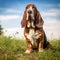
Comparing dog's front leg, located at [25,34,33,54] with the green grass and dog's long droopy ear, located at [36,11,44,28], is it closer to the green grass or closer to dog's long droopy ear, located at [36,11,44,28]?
the green grass

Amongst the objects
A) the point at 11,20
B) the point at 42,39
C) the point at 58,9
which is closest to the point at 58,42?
the point at 42,39

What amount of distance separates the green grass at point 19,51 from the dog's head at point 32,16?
8.3 inches

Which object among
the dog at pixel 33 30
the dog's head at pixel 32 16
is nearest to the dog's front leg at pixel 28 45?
the dog at pixel 33 30

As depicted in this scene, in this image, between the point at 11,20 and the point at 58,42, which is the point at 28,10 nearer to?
the point at 11,20

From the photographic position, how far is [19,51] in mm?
→ 2273

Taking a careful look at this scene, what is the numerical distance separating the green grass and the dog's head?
210 millimetres

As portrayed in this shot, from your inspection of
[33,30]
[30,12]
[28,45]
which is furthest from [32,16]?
[28,45]

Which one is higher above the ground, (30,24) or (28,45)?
(30,24)

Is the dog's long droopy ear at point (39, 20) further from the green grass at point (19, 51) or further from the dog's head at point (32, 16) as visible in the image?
the green grass at point (19, 51)

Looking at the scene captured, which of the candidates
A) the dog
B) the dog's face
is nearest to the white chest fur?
the dog

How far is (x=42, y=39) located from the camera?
2.27 meters

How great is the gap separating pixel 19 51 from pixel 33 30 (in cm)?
25

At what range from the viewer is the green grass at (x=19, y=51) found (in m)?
2.18

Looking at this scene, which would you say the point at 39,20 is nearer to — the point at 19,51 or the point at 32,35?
the point at 32,35
